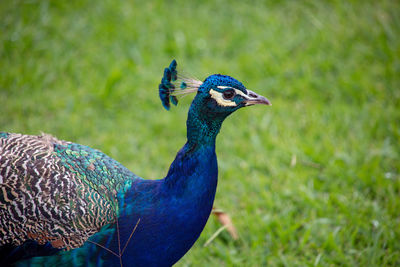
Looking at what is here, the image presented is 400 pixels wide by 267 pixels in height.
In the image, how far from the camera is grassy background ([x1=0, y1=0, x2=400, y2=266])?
116 inches

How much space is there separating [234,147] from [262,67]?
45.3 inches

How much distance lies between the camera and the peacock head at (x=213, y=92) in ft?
6.68

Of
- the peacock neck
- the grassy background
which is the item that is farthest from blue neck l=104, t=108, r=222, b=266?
the grassy background

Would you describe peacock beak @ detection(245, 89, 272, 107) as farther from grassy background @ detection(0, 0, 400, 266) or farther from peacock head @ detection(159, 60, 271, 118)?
grassy background @ detection(0, 0, 400, 266)

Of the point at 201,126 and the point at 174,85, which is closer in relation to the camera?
the point at 201,126

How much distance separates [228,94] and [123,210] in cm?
82

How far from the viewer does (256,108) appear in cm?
408

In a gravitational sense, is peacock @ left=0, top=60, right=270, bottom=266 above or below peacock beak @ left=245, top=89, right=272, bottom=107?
below

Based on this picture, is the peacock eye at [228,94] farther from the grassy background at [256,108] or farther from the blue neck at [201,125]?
the grassy background at [256,108]

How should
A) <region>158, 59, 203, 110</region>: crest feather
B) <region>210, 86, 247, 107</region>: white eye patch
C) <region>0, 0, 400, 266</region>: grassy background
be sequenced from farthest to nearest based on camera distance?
<region>0, 0, 400, 266</region>: grassy background
<region>158, 59, 203, 110</region>: crest feather
<region>210, 86, 247, 107</region>: white eye patch

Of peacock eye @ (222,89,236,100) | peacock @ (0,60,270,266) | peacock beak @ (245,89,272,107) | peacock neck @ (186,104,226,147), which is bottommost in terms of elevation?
peacock @ (0,60,270,266)

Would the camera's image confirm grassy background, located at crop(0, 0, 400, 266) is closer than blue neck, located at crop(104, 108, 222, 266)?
No

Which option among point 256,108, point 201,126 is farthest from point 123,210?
point 256,108

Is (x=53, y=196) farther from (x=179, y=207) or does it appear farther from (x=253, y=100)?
Answer: (x=253, y=100)
